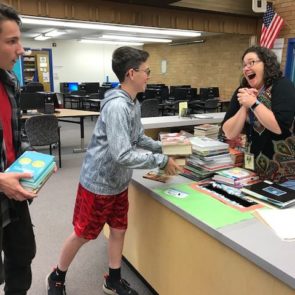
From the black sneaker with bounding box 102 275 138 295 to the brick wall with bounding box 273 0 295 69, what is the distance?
5.88 meters

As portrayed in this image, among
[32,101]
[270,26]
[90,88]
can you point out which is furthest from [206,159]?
[90,88]

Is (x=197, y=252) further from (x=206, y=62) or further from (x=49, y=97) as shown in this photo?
(x=206, y=62)

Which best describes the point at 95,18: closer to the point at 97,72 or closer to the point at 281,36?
the point at 281,36

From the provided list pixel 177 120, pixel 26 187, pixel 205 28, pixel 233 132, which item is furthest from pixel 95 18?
pixel 26 187

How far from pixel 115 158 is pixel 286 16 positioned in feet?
20.4

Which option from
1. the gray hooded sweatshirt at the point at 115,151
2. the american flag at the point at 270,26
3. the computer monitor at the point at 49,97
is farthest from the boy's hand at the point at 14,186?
the american flag at the point at 270,26

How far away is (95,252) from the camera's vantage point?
2652mm

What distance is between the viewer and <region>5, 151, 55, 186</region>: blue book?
4.17 feet

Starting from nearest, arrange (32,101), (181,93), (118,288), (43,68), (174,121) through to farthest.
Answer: (118,288) → (174,121) → (32,101) → (181,93) → (43,68)

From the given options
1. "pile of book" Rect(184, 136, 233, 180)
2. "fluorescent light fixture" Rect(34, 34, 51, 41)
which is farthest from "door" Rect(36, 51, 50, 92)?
"pile of book" Rect(184, 136, 233, 180)

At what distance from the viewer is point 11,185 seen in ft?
3.98

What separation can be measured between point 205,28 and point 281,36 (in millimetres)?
1547

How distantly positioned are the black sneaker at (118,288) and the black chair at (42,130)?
2991mm

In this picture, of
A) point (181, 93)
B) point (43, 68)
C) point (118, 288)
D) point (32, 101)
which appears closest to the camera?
point (118, 288)
